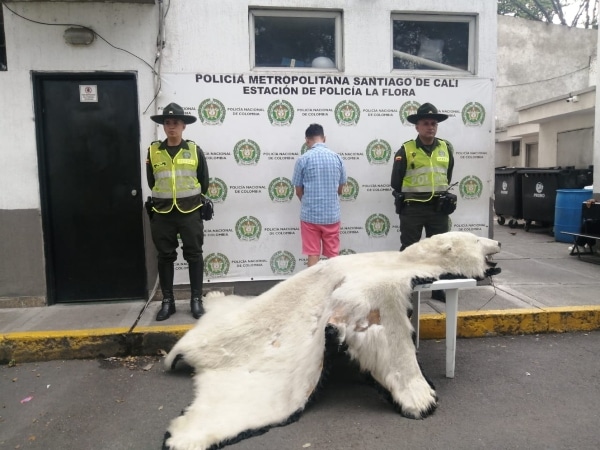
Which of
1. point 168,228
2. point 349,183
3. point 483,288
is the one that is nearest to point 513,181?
point 483,288

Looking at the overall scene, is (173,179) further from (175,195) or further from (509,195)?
(509,195)

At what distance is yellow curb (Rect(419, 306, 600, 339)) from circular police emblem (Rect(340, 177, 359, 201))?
1668 mm

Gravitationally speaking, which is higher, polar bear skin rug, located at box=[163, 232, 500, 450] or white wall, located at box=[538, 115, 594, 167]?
white wall, located at box=[538, 115, 594, 167]

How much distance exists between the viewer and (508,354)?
14.6 feet

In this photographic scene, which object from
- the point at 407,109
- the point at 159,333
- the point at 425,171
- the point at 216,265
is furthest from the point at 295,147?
the point at 159,333

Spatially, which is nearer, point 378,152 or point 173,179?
point 173,179

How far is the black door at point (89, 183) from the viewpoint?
548 centimetres

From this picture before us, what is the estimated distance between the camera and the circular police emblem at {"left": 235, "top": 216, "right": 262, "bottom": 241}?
5789 mm

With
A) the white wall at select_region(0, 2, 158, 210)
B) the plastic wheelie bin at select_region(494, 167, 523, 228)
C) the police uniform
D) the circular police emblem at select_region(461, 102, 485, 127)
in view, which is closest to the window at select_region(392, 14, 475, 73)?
the circular police emblem at select_region(461, 102, 485, 127)

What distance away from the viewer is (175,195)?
193 inches

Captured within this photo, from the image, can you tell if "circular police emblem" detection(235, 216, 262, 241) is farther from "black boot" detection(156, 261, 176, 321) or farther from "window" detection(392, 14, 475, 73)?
"window" detection(392, 14, 475, 73)

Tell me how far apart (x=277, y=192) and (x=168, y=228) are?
139cm

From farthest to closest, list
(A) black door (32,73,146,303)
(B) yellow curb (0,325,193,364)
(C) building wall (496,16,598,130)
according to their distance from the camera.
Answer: (C) building wall (496,16,598,130), (A) black door (32,73,146,303), (B) yellow curb (0,325,193,364)

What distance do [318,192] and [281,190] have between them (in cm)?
67
